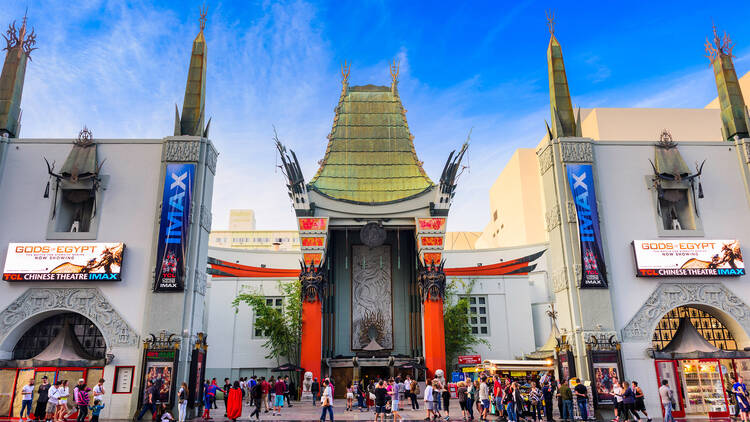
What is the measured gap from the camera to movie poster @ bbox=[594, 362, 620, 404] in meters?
18.7

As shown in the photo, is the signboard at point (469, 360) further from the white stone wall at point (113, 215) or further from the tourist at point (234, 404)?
the white stone wall at point (113, 215)

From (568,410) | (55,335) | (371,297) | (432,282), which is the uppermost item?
(432,282)

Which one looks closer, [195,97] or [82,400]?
[82,400]

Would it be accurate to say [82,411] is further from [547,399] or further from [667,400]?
[667,400]

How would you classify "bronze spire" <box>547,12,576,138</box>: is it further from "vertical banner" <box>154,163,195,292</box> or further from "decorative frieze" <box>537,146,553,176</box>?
"vertical banner" <box>154,163,195,292</box>

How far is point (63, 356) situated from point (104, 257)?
369 centimetres

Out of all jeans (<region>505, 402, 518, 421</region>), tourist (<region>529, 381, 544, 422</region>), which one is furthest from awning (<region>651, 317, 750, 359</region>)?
jeans (<region>505, 402, 518, 421</region>)

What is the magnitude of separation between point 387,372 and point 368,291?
5.26 m

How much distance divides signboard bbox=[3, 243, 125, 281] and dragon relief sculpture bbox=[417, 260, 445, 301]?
55.8 feet

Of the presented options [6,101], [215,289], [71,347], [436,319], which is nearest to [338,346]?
[436,319]

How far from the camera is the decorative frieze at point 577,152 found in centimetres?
2172

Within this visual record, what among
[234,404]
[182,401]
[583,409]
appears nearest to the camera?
[234,404]

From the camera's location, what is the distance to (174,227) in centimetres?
2025

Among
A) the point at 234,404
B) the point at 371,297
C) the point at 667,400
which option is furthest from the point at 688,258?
the point at 371,297
